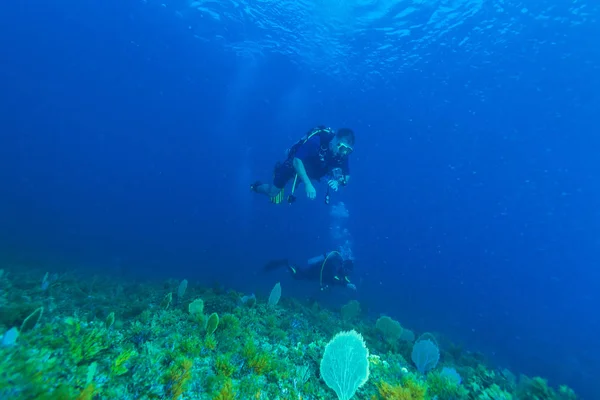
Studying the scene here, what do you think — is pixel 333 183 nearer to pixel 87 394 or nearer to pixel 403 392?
pixel 403 392

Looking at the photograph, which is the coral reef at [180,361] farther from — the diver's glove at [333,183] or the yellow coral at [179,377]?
the diver's glove at [333,183]

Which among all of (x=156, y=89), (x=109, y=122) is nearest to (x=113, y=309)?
(x=156, y=89)

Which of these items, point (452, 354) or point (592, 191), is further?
point (592, 191)

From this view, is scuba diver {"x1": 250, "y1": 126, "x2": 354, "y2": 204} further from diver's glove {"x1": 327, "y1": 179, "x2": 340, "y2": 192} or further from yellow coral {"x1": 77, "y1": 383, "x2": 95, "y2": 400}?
yellow coral {"x1": 77, "y1": 383, "x2": 95, "y2": 400}

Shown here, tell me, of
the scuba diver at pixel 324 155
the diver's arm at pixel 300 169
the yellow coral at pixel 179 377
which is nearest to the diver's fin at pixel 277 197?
the scuba diver at pixel 324 155

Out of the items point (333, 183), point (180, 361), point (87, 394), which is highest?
point (333, 183)

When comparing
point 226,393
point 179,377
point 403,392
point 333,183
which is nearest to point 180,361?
point 179,377

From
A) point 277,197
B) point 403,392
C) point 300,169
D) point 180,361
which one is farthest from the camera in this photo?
point 277,197

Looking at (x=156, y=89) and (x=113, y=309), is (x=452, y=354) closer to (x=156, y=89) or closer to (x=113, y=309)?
(x=113, y=309)

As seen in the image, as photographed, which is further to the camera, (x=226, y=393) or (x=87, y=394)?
(x=226, y=393)

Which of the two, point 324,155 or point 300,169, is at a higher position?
point 324,155

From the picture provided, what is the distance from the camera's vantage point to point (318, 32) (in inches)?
1014

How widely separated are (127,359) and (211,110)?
3001 inches

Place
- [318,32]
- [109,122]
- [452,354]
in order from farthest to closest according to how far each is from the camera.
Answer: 1. [109,122]
2. [318,32]
3. [452,354]
